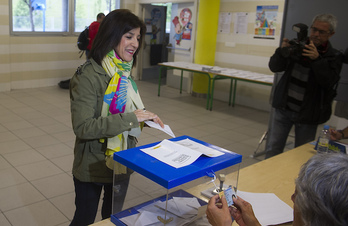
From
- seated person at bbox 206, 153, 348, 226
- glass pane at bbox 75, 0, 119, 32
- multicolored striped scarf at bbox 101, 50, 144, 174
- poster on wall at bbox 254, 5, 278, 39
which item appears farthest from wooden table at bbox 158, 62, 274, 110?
seated person at bbox 206, 153, 348, 226

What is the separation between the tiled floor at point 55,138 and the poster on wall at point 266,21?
1489 millimetres

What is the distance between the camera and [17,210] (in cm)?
290

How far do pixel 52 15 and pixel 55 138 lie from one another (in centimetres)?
427

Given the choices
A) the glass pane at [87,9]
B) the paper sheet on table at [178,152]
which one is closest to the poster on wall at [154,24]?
the glass pane at [87,9]

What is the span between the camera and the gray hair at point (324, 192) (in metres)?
0.88

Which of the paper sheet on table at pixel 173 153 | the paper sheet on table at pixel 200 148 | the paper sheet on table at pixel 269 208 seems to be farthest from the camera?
the paper sheet on table at pixel 269 208

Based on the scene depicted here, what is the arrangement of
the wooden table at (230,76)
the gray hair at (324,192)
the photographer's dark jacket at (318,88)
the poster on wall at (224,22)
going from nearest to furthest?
the gray hair at (324,192)
the photographer's dark jacket at (318,88)
the wooden table at (230,76)
the poster on wall at (224,22)

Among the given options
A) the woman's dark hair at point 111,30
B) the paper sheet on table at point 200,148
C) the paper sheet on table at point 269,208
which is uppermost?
the woman's dark hair at point 111,30

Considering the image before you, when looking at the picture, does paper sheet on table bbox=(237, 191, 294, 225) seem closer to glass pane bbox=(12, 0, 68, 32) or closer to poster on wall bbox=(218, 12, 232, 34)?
poster on wall bbox=(218, 12, 232, 34)

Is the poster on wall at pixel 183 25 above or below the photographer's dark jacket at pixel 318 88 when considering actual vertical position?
above

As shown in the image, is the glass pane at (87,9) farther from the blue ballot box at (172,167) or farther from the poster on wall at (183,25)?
the blue ballot box at (172,167)

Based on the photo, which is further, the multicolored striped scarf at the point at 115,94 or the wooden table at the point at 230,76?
the wooden table at the point at 230,76

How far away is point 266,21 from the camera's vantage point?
6703 mm

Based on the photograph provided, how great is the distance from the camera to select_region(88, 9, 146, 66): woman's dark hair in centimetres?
177
